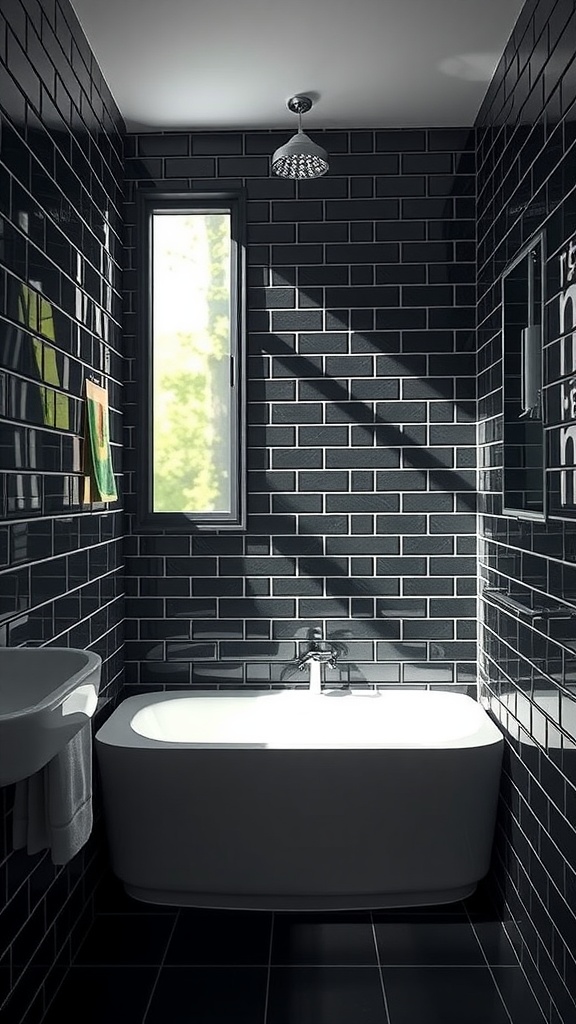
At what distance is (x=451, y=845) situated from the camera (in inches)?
129

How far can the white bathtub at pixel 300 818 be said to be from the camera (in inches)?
126

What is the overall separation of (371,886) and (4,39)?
9.79 feet

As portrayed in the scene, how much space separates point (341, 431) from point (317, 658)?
3.41ft

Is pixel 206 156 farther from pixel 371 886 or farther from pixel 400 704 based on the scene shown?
pixel 371 886

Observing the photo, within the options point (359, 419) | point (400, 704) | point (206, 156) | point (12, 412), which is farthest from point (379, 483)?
point (12, 412)

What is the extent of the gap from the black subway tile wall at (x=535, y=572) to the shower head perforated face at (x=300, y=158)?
2.33ft

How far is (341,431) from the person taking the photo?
411 cm

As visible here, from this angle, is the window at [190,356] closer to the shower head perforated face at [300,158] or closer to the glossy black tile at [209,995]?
the shower head perforated face at [300,158]

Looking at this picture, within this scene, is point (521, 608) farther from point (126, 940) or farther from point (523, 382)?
point (126, 940)

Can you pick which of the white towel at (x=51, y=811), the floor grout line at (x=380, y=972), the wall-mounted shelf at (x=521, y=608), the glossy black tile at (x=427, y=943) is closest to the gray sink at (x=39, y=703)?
the white towel at (x=51, y=811)

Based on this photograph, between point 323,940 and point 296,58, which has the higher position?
point 296,58

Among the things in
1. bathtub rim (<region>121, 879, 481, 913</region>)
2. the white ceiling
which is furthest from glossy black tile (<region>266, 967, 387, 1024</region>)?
the white ceiling

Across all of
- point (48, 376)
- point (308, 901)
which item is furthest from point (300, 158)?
point (308, 901)

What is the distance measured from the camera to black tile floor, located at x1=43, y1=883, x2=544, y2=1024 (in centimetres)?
287
